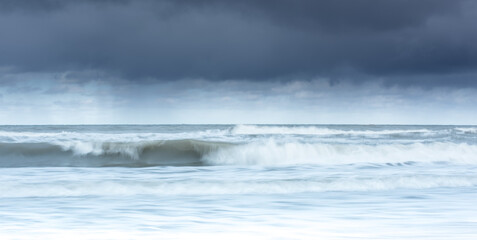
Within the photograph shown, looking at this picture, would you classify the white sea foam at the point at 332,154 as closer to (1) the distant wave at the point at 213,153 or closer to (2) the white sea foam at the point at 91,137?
(1) the distant wave at the point at 213,153

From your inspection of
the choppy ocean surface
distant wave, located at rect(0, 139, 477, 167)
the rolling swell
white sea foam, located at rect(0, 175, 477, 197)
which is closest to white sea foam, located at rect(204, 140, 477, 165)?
distant wave, located at rect(0, 139, 477, 167)

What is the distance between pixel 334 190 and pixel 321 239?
9.76ft

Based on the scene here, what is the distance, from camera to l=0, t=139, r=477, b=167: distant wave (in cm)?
1262

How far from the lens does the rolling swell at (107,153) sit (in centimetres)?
1248

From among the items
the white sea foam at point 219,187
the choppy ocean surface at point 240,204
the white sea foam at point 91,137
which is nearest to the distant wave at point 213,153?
the choppy ocean surface at point 240,204

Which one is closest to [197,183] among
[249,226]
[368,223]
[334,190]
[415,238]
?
[334,190]

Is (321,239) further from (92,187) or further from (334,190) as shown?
(92,187)

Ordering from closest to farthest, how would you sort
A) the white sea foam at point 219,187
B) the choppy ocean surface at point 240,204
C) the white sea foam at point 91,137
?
the choppy ocean surface at point 240,204 < the white sea foam at point 219,187 < the white sea foam at point 91,137

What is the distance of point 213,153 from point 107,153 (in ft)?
10.6

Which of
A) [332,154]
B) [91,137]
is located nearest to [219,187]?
[332,154]

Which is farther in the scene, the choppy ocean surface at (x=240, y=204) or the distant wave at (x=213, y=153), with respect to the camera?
the distant wave at (x=213, y=153)

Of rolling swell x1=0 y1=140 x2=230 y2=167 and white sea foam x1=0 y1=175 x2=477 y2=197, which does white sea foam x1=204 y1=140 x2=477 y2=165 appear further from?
white sea foam x1=0 y1=175 x2=477 y2=197

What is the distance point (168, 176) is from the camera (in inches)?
350

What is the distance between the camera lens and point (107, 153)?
13.9 m
